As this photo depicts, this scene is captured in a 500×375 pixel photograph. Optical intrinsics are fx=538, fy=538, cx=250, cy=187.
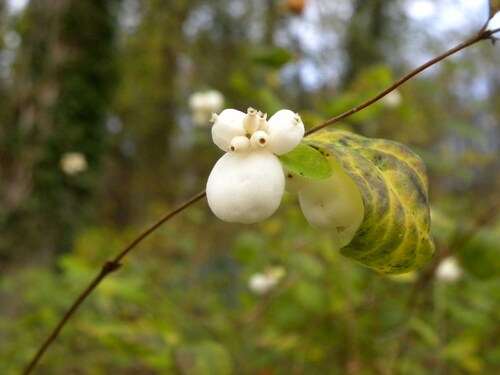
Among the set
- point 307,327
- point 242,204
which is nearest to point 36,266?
point 307,327

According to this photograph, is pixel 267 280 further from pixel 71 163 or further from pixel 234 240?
pixel 234 240

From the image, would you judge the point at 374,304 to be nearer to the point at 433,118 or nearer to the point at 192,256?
the point at 433,118

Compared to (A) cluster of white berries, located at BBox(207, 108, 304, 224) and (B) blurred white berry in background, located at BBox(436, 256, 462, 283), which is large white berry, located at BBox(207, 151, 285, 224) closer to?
(A) cluster of white berries, located at BBox(207, 108, 304, 224)

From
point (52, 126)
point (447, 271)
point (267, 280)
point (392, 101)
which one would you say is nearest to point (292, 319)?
point (267, 280)

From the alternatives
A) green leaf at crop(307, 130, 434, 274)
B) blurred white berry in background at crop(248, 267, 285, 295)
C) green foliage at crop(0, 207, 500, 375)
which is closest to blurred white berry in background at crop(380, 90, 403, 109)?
green foliage at crop(0, 207, 500, 375)

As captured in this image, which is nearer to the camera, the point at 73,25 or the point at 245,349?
the point at 245,349

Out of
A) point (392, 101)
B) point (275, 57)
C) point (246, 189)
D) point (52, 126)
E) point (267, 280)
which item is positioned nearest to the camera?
point (246, 189)

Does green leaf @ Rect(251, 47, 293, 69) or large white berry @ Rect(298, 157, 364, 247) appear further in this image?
green leaf @ Rect(251, 47, 293, 69)
